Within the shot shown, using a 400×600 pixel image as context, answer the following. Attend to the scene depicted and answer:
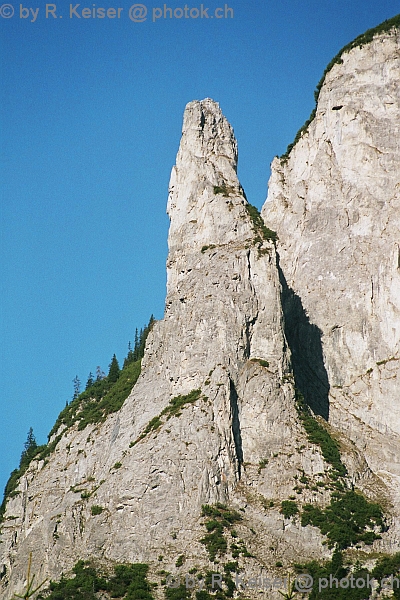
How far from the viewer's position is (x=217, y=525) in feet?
290

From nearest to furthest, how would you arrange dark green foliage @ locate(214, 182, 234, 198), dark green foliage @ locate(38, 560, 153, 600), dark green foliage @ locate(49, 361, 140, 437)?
dark green foliage @ locate(38, 560, 153, 600) → dark green foliage @ locate(214, 182, 234, 198) → dark green foliage @ locate(49, 361, 140, 437)

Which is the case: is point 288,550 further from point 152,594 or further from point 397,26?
point 397,26

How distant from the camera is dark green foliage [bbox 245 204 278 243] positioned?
109000 mm

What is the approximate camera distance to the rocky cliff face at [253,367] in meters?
91.2

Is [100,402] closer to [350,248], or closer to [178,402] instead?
[178,402]

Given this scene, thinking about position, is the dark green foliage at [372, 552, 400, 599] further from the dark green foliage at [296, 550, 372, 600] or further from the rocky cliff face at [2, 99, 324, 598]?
the rocky cliff face at [2, 99, 324, 598]

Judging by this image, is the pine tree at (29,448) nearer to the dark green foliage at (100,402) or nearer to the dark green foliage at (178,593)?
the dark green foliage at (100,402)

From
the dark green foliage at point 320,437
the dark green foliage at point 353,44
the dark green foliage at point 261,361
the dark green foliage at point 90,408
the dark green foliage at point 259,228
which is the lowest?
the dark green foliage at point 320,437

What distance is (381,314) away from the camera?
10775 centimetres

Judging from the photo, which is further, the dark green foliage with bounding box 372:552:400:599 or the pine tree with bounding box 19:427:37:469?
the pine tree with bounding box 19:427:37:469

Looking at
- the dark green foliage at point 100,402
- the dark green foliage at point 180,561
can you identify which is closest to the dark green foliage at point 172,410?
the dark green foliage at point 180,561

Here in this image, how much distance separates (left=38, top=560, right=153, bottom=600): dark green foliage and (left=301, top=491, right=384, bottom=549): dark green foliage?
1380 centimetres

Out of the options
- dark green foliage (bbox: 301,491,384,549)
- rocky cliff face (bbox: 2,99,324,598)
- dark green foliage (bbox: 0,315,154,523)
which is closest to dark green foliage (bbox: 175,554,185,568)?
rocky cliff face (bbox: 2,99,324,598)

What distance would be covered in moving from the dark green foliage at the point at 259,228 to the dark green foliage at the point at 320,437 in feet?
55.1
